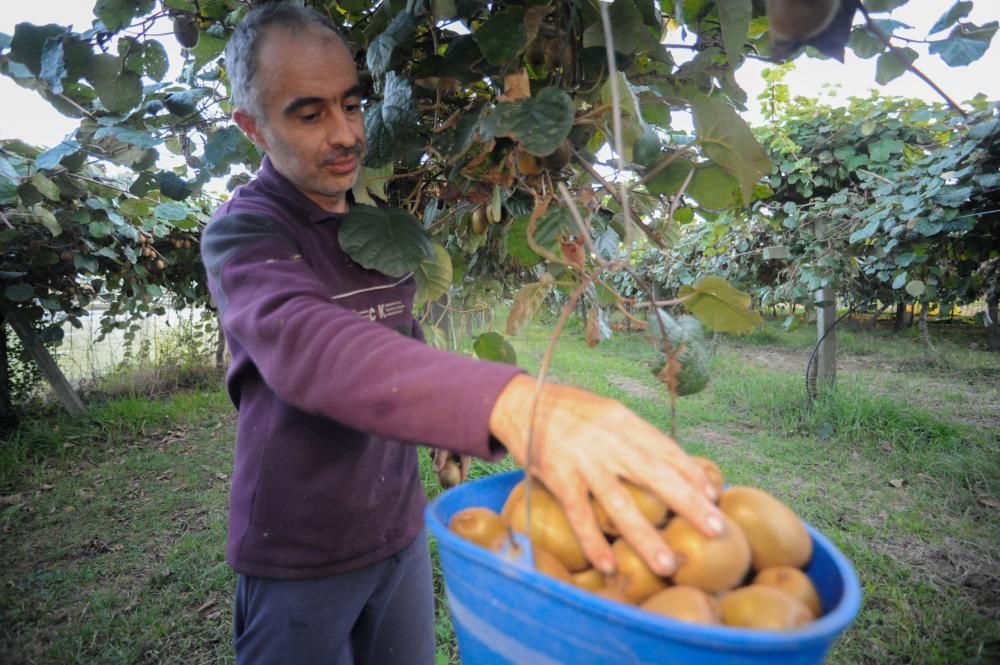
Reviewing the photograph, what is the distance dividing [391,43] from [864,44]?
3.56ft

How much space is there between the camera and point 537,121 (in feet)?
3.01

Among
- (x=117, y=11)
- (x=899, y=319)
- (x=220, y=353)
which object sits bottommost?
(x=899, y=319)

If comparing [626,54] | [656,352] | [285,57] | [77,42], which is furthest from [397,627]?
[77,42]

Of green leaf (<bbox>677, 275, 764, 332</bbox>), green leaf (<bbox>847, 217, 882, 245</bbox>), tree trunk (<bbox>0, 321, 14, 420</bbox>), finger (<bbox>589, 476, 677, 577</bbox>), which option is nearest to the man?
finger (<bbox>589, 476, 677, 577</bbox>)

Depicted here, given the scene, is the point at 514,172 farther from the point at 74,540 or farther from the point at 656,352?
the point at 74,540

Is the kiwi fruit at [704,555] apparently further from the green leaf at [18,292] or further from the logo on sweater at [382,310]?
the green leaf at [18,292]

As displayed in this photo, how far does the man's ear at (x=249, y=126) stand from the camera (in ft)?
4.06

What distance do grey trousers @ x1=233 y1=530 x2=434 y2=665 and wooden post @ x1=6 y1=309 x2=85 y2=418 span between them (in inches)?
210

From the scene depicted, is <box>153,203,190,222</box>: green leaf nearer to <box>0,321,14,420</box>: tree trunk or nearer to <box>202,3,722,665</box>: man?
<box>202,3,722,665</box>: man

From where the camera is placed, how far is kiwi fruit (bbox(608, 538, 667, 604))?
1.97ft

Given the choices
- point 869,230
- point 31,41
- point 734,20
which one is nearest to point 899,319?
point 869,230

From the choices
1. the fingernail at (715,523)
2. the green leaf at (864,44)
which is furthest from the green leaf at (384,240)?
the green leaf at (864,44)

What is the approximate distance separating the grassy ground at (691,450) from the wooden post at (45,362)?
0.19m

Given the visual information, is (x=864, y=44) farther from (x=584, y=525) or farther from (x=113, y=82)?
(x=113, y=82)
